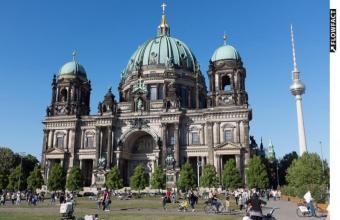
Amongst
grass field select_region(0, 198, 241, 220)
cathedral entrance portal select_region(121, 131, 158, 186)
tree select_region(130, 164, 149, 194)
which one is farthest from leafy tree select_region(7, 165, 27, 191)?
grass field select_region(0, 198, 241, 220)

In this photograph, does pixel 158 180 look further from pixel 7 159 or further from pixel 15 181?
pixel 7 159

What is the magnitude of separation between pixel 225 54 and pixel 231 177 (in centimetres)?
2879

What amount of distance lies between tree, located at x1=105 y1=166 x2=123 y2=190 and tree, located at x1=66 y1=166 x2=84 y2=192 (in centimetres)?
629

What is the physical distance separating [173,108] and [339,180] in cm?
7379

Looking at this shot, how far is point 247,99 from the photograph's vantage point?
7681 cm

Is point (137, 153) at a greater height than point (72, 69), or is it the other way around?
point (72, 69)

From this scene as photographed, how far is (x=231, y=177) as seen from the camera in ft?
212

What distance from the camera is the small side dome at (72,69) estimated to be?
293 ft

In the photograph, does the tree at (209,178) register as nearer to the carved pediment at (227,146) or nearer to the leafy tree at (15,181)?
the carved pediment at (227,146)

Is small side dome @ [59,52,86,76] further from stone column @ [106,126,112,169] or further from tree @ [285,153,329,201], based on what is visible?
tree @ [285,153,329,201]

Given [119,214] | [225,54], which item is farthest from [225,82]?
[119,214]

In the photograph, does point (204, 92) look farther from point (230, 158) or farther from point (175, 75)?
point (230, 158)

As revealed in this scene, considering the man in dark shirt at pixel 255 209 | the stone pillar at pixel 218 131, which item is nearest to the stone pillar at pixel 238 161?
the stone pillar at pixel 218 131

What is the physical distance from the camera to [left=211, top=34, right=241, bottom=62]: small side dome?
3105 inches
